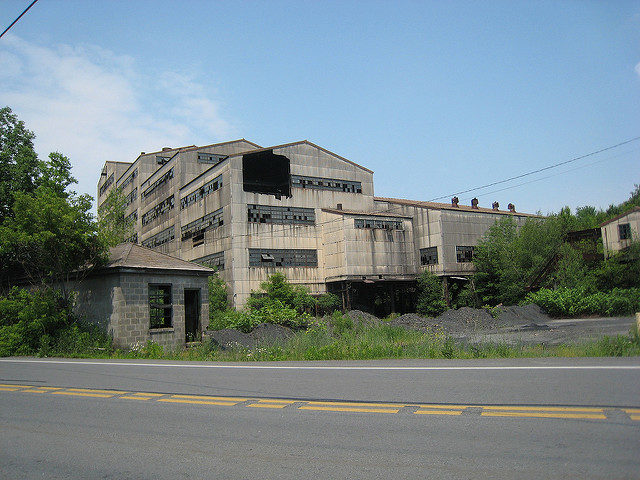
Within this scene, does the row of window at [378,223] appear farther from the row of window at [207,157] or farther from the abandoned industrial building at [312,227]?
the row of window at [207,157]

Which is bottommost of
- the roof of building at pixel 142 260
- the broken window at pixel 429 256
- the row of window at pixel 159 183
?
the roof of building at pixel 142 260

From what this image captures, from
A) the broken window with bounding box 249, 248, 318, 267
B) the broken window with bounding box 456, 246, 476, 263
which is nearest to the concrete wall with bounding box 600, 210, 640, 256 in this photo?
the broken window with bounding box 456, 246, 476, 263

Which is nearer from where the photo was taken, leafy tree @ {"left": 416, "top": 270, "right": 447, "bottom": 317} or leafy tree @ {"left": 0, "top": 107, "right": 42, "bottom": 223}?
leafy tree @ {"left": 0, "top": 107, "right": 42, "bottom": 223}

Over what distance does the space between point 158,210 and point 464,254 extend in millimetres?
31754

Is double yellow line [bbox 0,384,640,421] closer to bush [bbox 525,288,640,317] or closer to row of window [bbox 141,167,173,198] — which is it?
bush [bbox 525,288,640,317]

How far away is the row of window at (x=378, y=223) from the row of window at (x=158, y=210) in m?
19.8

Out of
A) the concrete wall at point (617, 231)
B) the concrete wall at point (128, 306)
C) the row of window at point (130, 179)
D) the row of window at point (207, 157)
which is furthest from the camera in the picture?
the row of window at point (130, 179)

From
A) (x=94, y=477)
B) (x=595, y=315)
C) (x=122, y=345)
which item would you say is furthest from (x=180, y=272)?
(x=595, y=315)

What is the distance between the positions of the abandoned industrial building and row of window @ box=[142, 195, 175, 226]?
252 centimetres

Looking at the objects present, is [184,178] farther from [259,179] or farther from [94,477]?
[94,477]

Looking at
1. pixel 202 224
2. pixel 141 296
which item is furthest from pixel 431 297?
pixel 141 296

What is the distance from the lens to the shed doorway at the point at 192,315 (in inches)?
889

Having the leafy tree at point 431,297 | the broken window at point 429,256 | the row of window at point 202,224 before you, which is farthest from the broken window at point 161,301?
the broken window at point 429,256

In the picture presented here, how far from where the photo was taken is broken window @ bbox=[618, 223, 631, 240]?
34.4 metres
